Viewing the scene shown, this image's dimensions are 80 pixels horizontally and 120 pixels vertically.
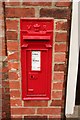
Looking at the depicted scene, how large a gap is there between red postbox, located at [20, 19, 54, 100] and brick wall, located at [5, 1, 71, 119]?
0.04 meters

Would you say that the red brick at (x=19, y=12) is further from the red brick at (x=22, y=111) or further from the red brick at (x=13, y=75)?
the red brick at (x=22, y=111)

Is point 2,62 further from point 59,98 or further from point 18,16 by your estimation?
point 59,98

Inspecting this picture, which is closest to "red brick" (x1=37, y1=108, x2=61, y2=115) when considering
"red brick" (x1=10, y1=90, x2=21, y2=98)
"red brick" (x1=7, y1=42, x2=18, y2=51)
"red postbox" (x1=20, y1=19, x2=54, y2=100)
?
"red postbox" (x1=20, y1=19, x2=54, y2=100)

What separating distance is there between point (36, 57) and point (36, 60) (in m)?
0.03

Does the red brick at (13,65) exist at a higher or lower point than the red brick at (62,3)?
lower

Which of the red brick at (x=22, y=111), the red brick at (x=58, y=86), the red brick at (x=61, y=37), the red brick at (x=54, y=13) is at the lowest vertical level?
the red brick at (x=22, y=111)

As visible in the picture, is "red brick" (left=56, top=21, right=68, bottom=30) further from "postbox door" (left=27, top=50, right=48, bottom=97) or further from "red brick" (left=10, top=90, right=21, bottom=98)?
"red brick" (left=10, top=90, right=21, bottom=98)

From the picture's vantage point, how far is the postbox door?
164 cm

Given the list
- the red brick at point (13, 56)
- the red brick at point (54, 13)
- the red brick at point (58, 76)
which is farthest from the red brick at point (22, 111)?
the red brick at point (54, 13)

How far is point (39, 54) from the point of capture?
64.4 inches

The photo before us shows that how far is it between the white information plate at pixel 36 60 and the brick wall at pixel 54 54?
111mm

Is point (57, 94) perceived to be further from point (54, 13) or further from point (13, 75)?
point (54, 13)

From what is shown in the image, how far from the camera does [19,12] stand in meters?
1.55

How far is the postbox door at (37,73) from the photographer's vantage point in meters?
1.64
